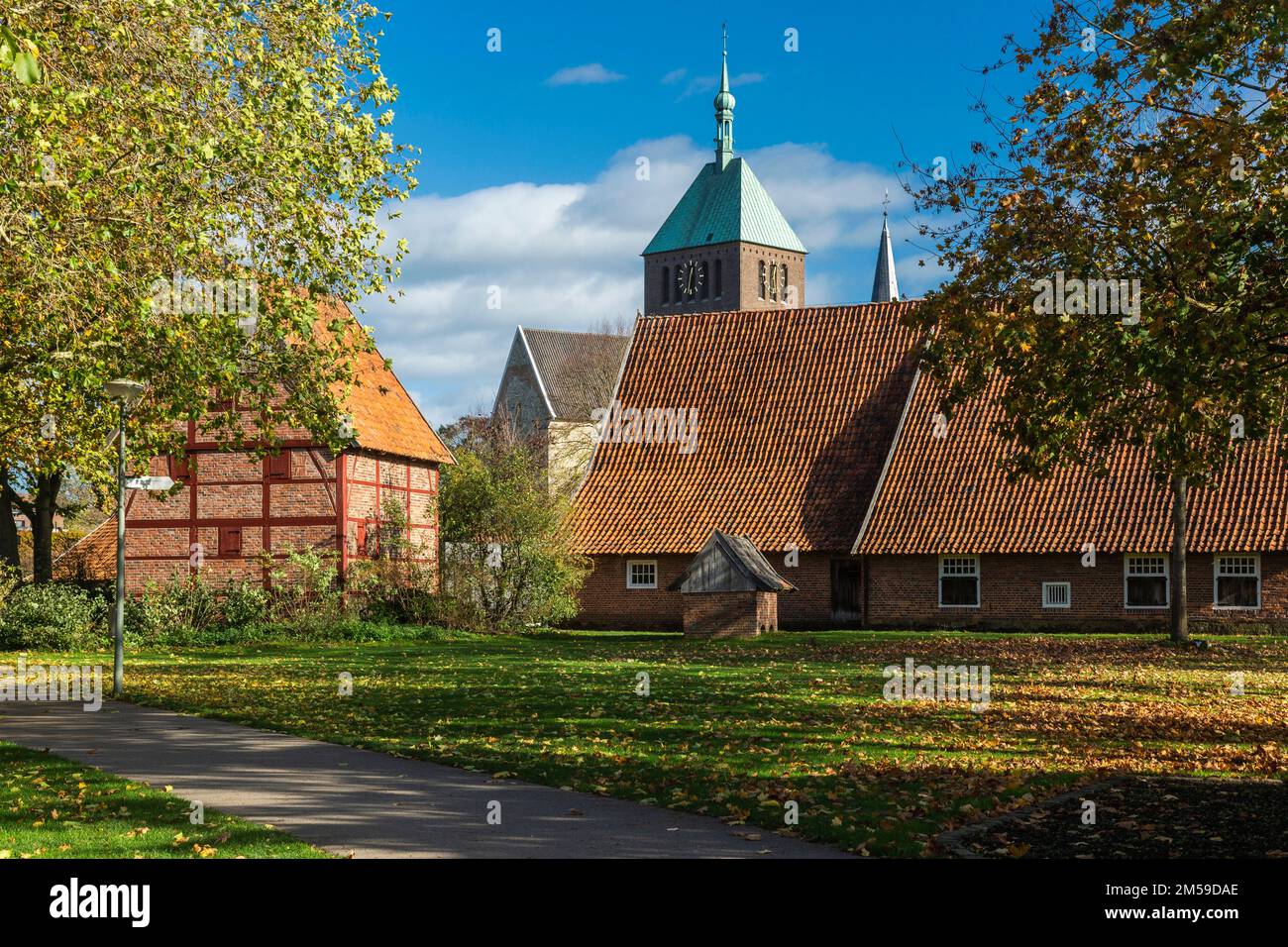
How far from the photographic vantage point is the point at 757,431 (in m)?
42.0

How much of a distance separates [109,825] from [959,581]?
30167 mm

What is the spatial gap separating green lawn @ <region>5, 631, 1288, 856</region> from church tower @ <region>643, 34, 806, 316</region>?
89983mm

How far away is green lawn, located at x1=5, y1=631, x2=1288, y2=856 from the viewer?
35.1ft

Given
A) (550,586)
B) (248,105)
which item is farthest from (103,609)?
(248,105)

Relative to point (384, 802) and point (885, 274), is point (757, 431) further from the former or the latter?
point (885, 274)

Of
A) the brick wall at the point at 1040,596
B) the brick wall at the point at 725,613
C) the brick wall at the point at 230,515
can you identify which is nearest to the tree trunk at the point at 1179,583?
the brick wall at the point at 1040,596

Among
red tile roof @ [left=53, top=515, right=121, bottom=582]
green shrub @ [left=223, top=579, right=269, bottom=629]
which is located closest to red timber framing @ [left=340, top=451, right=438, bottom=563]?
green shrub @ [left=223, top=579, right=269, bottom=629]

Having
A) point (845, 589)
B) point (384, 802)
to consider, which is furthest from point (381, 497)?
point (384, 802)

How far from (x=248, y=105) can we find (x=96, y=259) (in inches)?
127

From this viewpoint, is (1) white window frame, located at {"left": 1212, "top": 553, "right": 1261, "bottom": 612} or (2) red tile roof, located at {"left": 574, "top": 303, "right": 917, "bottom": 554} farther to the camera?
(2) red tile roof, located at {"left": 574, "top": 303, "right": 917, "bottom": 554}

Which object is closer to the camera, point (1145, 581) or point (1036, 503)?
point (1145, 581)

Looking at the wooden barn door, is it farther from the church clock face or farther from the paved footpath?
the church clock face

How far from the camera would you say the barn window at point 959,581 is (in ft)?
120
